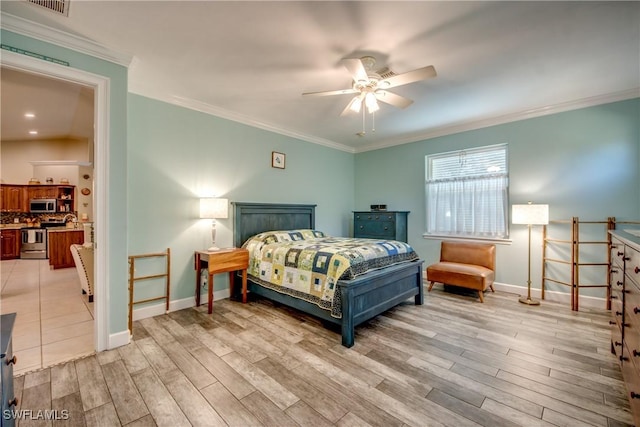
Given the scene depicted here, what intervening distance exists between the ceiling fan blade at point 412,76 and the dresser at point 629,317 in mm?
1705

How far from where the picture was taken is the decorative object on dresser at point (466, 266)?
3664 millimetres

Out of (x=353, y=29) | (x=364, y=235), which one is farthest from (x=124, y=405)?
(x=364, y=235)

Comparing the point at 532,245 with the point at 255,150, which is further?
the point at 255,150

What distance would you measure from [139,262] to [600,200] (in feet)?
18.5

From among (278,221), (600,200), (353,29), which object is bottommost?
(278,221)

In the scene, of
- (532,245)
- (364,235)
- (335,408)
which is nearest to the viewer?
(335,408)

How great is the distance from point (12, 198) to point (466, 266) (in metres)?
10.3

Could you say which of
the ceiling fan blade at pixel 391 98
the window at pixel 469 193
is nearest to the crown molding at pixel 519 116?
the window at pixel 469 193

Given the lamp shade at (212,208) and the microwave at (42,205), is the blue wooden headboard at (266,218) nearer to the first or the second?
the lamp shade at (212,208)

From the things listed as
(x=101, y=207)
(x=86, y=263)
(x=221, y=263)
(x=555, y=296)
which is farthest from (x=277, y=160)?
(x=555, y=296)

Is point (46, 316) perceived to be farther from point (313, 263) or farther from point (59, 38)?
point (313, 263)

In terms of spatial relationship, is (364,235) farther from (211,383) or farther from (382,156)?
(211,383)

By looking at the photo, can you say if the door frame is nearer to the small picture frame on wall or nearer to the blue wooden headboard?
the blue wooden headboard

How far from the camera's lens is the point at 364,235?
530 cm
